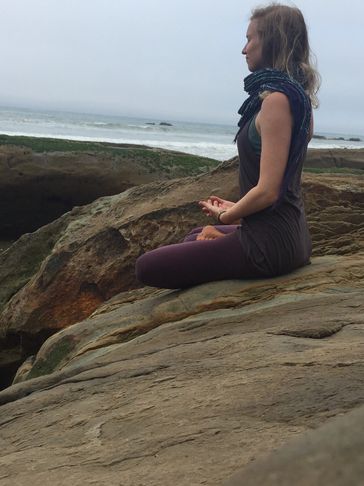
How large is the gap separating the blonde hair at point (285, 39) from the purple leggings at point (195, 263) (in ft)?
3.37

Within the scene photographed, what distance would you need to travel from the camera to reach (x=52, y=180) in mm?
14531

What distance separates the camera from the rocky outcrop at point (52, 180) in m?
14.5

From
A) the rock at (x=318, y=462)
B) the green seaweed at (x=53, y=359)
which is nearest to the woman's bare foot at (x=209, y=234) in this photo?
Answer: the green seaweed at (x=53, y=359)

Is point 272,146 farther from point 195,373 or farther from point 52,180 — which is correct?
point 52,180

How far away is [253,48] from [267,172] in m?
0.78

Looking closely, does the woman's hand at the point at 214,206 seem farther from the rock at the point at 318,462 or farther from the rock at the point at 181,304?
the rock at the point at 318,462

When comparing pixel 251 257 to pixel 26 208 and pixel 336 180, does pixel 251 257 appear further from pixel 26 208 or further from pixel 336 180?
pixel 26 208

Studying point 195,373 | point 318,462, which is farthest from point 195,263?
point 318,462

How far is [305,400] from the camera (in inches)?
94.1

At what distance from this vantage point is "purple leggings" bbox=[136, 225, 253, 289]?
4.13 metres

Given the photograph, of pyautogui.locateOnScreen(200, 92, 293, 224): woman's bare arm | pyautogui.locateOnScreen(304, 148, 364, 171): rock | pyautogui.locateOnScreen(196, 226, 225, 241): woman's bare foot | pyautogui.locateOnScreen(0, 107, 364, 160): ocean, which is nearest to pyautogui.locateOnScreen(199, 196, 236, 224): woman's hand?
pyautogui.locateOnScreen(196, 226, 225, 241): woman's bare foot

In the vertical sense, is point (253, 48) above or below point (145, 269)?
above

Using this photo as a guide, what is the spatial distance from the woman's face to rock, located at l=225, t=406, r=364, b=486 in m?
3.09

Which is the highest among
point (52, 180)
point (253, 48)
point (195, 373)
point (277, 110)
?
point (253, 48)
